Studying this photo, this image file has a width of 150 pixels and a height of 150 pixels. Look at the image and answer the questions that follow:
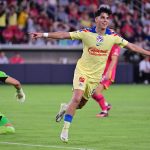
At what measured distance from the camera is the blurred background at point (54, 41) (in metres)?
30.6

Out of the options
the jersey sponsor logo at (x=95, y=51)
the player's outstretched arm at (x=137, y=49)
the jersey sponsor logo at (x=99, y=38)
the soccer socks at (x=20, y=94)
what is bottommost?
the soccer socks at (x=20, y=94)

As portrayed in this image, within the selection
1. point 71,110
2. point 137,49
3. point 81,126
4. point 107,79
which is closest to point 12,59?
point 107,79

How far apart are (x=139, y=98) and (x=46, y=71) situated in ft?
28.7

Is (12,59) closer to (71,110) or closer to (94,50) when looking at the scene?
(94,50)

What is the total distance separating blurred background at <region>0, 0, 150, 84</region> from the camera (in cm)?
3062

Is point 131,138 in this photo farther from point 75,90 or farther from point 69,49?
point 69,49

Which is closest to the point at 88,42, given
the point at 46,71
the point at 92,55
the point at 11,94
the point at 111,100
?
the point at 92,55

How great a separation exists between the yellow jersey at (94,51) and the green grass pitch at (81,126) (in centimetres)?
116

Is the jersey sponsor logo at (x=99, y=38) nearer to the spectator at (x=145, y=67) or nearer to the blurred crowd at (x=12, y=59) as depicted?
the blurred crowd at (x=12, y=59)

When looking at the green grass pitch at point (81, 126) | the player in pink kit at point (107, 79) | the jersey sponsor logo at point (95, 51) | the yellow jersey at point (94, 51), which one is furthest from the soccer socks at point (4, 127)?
the player in pink kit at point (107, 79)

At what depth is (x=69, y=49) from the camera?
107ft

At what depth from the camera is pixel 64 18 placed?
32.5m

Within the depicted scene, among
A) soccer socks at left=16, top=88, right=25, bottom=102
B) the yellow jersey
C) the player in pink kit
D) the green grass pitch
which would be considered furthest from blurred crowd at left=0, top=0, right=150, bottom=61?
the yellow jersey

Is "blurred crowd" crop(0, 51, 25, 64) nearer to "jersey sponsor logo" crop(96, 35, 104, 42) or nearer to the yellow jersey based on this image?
the yellow jersey
